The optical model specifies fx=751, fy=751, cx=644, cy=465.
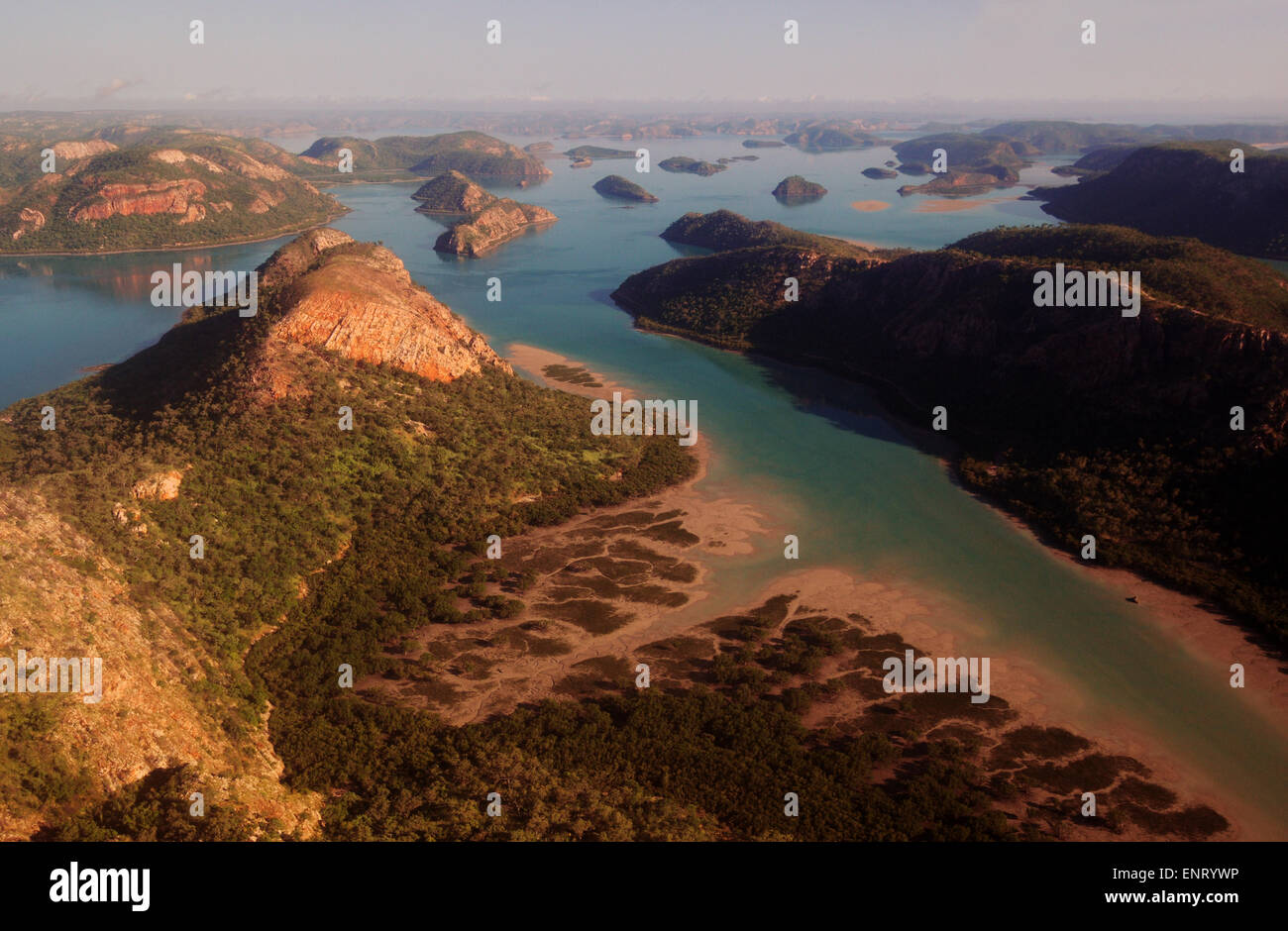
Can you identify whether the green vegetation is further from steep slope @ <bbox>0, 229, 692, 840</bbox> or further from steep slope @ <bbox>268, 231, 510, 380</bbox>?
steep slope @ <bbox>268, 231, 510, 380</bbox>

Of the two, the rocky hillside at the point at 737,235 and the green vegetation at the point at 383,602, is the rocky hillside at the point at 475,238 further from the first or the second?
the green vegetation at the point at 383,602

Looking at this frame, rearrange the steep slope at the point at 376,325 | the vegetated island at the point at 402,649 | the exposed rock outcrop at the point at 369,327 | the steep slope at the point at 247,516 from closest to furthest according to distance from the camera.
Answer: the steep slope at the point at 247,516 < the vegetated island at the point at 402,649 < the exposed rock outcrop at the point at 369,327 < the steep slope at the point at 376,325

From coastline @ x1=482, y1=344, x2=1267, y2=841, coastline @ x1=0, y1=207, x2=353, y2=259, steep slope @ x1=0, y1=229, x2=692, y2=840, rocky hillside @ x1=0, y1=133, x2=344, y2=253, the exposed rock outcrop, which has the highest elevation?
rocky hillside @ x1=0, y1=133, x2=344, y2=253

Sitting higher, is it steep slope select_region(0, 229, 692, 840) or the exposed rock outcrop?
the exposed rock outcrop

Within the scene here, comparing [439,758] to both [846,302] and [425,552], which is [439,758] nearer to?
[425,552]

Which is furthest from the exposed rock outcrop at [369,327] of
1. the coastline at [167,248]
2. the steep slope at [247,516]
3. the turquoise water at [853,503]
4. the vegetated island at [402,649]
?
the coastline at [167,248]

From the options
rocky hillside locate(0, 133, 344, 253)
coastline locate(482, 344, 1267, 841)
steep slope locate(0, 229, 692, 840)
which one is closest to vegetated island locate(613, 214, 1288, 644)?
coastline locate(482, 344, 1267, 841)

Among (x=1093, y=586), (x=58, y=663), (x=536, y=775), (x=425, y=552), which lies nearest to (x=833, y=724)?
(x=536, y=775)
